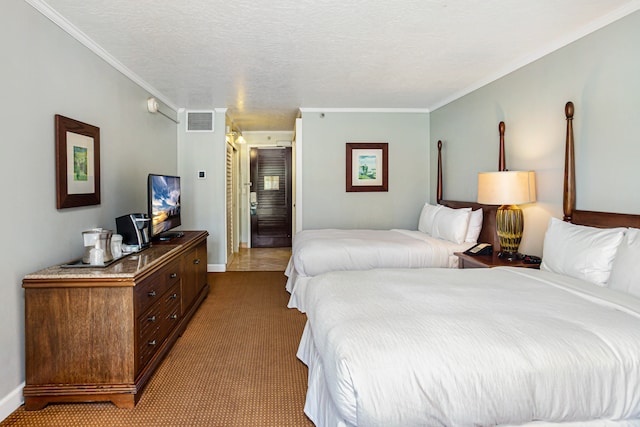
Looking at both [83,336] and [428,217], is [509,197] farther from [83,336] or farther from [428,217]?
[83,336]

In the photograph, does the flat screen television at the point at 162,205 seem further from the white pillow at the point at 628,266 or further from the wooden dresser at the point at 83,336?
the white pillow at the point at 628,266

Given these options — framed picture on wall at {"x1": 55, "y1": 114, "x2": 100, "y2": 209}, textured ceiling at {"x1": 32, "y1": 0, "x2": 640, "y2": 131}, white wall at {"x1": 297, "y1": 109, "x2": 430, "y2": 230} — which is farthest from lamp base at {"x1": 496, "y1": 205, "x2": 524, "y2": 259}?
framed picture on wall at {"x1": 55, "y1": 114, "x2": 100, "y2": 209}

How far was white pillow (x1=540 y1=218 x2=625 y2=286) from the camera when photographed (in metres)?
2.19

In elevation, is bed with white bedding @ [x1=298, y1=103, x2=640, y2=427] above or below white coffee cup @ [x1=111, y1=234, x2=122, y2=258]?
below

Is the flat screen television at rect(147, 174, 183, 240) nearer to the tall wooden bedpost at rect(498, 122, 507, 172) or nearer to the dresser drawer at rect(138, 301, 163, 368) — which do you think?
the dresser drawer at rect(138, 301, 163, 368)

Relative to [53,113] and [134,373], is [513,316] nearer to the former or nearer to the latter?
[134,373]

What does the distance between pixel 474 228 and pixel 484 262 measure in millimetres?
859

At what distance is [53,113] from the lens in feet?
8.21

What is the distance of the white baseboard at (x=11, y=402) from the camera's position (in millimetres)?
2051

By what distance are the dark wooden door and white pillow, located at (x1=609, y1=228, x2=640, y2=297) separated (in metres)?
6.40

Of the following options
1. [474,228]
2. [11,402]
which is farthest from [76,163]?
[474,228]

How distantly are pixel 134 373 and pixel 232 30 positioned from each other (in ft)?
7.90

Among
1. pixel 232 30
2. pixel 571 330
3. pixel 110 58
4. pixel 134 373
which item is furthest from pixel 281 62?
pixel 571 330

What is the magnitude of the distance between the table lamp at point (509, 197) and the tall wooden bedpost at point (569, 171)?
34 centimetres
